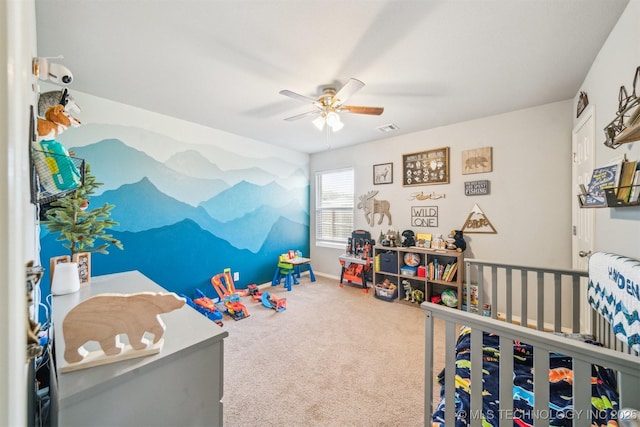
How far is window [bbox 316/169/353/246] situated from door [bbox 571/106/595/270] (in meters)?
2.78

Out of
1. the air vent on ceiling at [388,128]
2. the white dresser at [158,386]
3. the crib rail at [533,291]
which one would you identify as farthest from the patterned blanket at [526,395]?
the air vent on ceiling at [388,128]

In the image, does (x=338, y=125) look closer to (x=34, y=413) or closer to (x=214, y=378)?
(x=214, y=378)

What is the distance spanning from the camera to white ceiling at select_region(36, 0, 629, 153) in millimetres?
1430

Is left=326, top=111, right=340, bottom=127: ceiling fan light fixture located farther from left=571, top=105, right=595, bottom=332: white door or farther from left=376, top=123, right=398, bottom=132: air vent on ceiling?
left=571, top=105, right=595, bottom=332: white door

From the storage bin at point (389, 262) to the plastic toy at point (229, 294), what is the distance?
2.01 m

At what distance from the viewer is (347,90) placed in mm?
1941

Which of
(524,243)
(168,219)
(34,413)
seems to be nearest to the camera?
(34,413)

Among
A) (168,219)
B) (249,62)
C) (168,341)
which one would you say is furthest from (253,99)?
(168,341)

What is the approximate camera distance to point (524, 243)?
2812 mm

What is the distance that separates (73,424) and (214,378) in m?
0.36

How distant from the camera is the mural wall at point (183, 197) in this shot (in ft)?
8.44

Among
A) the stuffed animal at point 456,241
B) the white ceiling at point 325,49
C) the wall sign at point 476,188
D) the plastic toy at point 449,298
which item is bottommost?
the plastic toy at point 449,298

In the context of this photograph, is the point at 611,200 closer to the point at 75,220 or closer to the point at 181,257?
the point at 75,220

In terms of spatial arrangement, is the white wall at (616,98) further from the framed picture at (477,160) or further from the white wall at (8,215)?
the white wall at (8,215)
